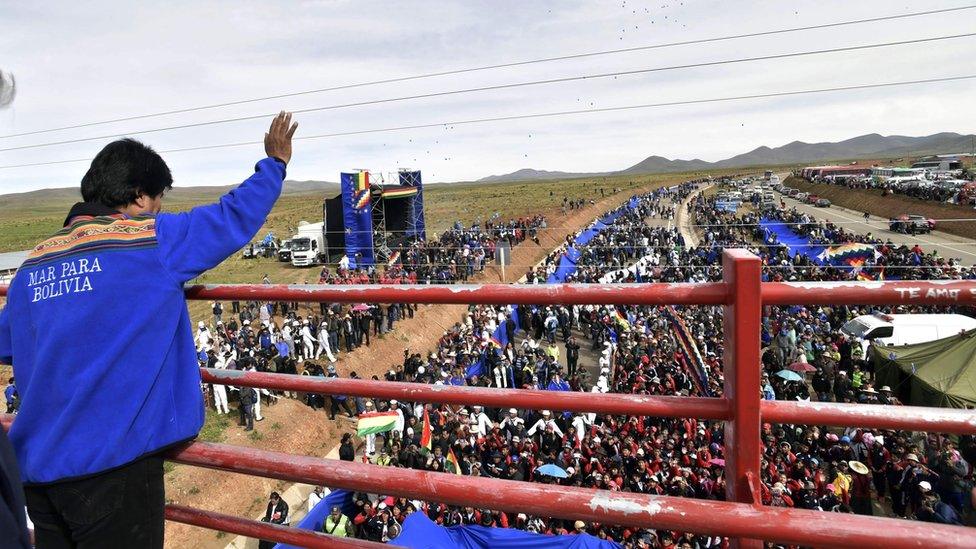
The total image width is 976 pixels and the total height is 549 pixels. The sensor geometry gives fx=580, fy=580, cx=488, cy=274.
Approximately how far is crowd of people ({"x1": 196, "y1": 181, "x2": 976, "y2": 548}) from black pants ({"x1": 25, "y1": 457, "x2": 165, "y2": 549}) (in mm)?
2473

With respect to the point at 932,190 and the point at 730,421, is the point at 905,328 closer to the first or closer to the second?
the point at 730,421

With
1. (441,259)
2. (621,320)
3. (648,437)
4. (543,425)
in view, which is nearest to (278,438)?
(543,425)

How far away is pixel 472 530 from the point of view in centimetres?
703

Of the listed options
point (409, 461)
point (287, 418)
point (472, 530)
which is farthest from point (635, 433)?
point (287, 418)

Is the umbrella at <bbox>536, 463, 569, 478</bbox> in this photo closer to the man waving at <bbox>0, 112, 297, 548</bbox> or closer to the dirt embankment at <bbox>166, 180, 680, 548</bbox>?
the dirt embankment at <bbox>166, 180, 680, 548</bbox>

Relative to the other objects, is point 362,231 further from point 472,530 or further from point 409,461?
point 472,530

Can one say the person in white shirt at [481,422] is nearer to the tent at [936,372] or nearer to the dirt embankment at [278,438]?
the dirt embankment at [278,438]

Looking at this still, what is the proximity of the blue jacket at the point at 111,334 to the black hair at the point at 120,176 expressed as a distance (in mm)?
125

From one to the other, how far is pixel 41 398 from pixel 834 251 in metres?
27.3

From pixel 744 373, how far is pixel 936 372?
1328 cm

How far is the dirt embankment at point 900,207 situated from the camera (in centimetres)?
3828

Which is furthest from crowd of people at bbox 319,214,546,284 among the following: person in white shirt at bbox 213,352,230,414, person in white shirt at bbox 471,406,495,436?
person in white shirt at bbox 471,406,495,436

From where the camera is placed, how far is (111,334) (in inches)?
60.6

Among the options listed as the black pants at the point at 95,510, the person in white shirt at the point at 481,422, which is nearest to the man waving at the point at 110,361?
the black pants at the point at 95,510
